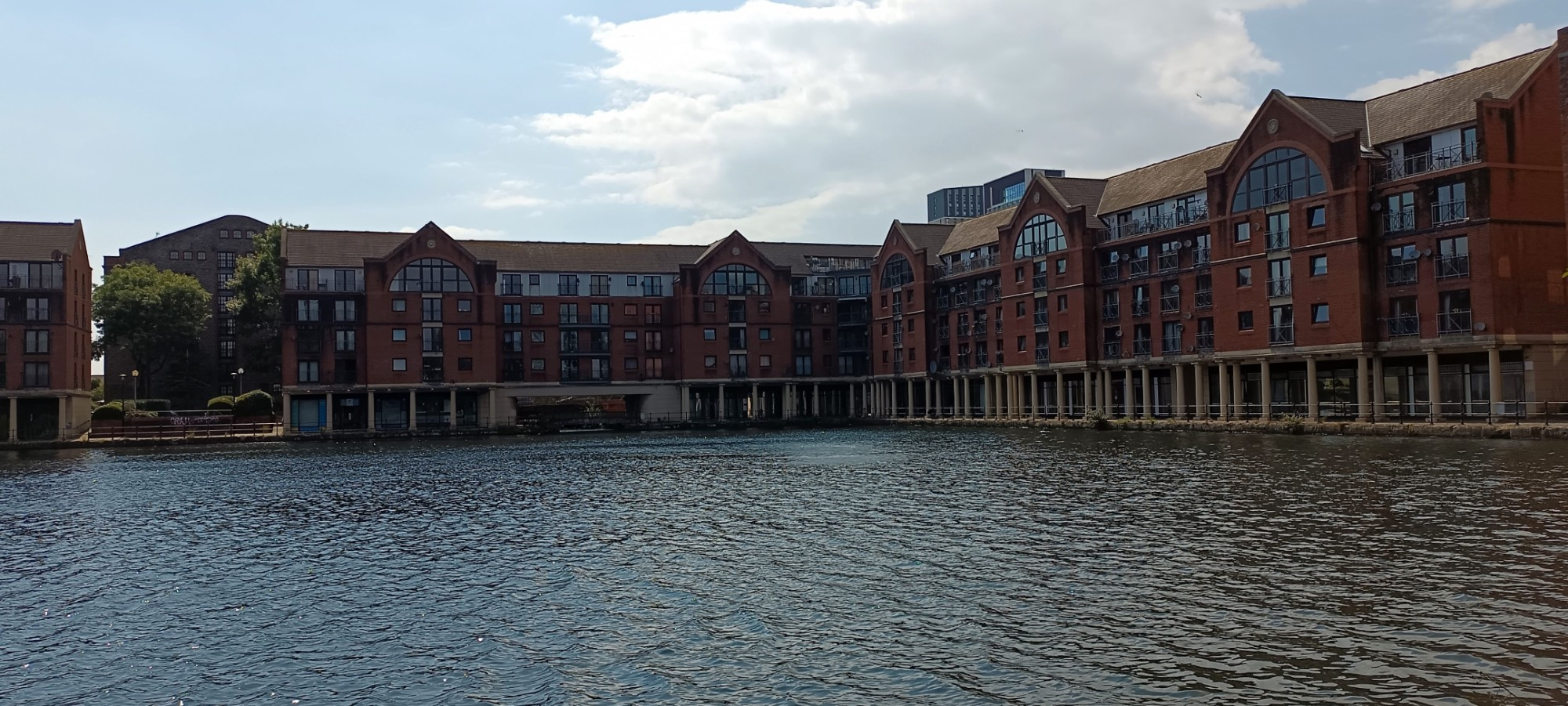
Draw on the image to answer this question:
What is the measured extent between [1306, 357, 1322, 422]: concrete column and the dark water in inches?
861

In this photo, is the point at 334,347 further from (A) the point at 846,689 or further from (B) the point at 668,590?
(A) the point at 846,689

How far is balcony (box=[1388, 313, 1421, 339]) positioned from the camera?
61375 millimetres

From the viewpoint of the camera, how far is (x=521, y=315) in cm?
10919

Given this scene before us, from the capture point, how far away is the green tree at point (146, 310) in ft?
369

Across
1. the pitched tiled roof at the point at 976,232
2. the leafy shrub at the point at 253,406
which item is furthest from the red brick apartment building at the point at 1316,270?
the leafy shrub at the point at 253,406

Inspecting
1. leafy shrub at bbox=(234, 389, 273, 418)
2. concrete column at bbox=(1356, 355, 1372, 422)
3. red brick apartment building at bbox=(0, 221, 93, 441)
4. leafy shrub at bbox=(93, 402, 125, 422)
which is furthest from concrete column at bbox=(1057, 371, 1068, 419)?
red brick apartment building at bbox=(0, 221, 93, 441)

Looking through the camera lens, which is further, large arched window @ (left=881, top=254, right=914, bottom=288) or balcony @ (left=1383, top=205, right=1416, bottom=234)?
large arched window @ (left=881, top=254, right=914, bottom=288)

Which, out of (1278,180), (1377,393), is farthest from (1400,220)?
(1377,393)

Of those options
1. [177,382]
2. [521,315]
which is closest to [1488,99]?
[521,315]

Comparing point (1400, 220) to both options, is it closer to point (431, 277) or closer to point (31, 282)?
point (431, 277)

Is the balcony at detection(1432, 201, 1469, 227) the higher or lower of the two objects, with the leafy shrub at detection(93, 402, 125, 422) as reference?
higher

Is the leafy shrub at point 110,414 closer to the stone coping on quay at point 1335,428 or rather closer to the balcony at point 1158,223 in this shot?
the stone coping on quay at point 1335,428

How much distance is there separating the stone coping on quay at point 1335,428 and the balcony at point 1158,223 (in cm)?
1344

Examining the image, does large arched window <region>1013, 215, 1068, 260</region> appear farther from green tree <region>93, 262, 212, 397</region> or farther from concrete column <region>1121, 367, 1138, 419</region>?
green tree <region>93, 262, 212, 397</region>
